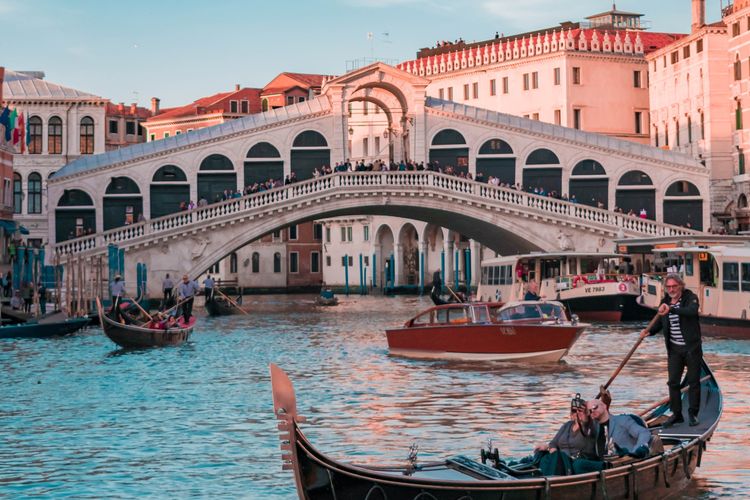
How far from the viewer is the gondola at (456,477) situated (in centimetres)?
953

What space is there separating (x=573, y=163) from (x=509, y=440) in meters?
33.4

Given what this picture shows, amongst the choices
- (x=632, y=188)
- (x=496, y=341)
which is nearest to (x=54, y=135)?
(x=632, y=188)

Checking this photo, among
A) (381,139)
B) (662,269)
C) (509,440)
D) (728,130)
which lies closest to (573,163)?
(728,130)

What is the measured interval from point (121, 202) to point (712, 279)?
2170cm

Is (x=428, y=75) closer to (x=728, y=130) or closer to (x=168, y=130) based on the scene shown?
(x=168, y=130)

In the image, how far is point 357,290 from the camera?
233 feet

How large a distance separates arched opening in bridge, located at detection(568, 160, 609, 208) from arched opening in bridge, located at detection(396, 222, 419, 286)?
21.6m

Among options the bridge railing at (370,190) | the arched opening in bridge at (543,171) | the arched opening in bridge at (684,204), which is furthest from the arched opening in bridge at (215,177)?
the arched opening in bridge at (684,204)

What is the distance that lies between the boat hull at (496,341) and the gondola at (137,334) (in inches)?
217

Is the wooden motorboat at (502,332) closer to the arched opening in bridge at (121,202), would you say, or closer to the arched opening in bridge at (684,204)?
the arched opening in bridge at (121,202)

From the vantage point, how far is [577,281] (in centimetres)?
3597

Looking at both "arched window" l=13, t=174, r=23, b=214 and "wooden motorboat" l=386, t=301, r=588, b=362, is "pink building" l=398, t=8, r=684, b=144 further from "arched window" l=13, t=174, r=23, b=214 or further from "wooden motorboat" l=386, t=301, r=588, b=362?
"wooden motorboat" l=386, t=301, r=588, b=362

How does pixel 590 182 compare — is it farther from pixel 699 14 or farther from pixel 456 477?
pixel 456 477

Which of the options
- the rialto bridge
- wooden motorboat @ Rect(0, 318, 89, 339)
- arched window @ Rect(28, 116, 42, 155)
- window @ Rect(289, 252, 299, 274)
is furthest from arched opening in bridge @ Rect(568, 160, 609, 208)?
window @ Rect(289, 252, 299, 274)
